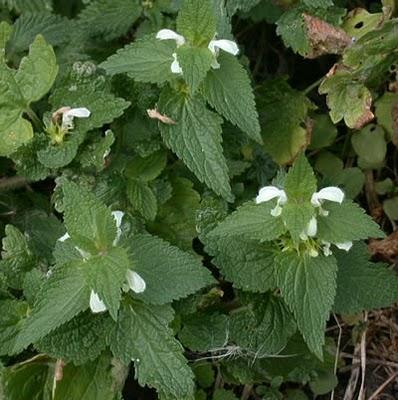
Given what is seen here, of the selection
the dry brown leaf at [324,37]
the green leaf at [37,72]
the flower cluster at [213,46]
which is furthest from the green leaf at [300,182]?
the green leaf at [37,72]

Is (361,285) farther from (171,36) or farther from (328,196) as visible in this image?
(171,36)

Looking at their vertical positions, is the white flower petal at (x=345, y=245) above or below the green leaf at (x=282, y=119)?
above

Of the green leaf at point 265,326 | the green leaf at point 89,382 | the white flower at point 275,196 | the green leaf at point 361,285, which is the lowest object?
the green leaf at point 89,382

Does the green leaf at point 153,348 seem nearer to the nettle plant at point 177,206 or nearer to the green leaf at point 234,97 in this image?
the nettle plant at point 177,206

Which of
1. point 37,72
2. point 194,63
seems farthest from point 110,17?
point 194,63

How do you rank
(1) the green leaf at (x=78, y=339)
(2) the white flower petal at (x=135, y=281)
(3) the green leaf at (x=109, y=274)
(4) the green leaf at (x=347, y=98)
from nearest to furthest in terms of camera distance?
(3) the green leaf at (x=109, y=274) < (2) the white flower petal at (x=135, y=281) < (1) the green leaf at (x=78, y=339) < (4) the green leaf at (x=347, y=98)

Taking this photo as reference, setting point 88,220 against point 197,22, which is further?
point 197,22
